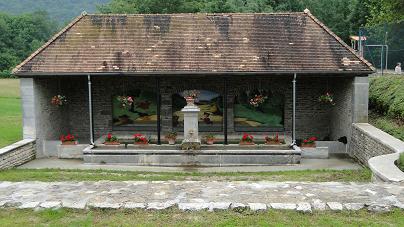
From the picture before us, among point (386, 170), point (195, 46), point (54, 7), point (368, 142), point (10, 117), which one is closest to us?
point (386, 170)

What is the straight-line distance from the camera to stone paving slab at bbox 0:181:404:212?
7.38 m

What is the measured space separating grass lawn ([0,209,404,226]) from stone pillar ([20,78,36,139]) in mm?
8814

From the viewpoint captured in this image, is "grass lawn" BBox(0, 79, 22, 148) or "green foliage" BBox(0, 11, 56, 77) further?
"green foliage" BBox(0, 11, 56, 77)

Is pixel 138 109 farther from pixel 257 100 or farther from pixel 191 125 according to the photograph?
pixel 257 100

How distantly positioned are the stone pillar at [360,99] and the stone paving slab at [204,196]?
740 cm

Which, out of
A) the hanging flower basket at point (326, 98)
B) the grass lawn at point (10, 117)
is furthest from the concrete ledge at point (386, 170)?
the grass lawn at point (10, 117)

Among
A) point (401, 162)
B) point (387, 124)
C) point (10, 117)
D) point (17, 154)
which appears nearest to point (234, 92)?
point (387, 124)

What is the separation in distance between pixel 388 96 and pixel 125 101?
9.22 m

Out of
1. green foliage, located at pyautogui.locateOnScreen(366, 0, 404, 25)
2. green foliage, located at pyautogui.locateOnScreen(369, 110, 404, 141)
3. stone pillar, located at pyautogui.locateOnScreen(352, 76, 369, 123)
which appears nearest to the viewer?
green foliage, located at pyautogui.locateOnScreen(369, 110, 404, 141)

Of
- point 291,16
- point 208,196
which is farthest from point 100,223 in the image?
point 291,16

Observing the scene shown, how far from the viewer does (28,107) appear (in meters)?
15.7

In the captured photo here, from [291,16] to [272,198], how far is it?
11.6 meters

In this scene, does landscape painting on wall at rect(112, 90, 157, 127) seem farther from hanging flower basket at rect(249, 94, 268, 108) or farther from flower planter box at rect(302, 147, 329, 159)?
flower planter box at rect(302, 147, 329, 159)

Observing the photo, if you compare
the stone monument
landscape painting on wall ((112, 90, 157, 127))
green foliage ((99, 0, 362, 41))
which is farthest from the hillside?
the stone monument
